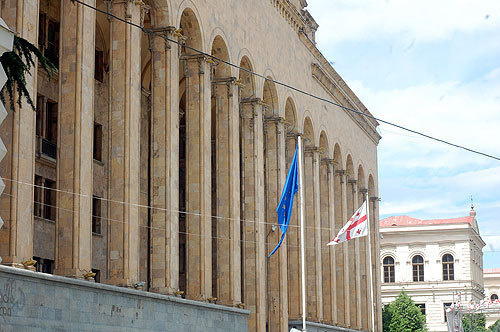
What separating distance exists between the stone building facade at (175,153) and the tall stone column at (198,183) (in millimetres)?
49

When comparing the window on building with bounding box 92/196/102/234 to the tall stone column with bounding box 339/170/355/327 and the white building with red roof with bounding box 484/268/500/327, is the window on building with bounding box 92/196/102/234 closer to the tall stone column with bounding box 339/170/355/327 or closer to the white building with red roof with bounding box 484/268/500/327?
the tall stone column with bounding box 339/170/355/327

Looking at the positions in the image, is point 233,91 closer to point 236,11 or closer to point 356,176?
point 236,11

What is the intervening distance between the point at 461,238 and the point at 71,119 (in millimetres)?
75959

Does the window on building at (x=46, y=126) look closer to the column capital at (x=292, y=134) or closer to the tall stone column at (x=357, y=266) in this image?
the column capital at (x=292, y=134)

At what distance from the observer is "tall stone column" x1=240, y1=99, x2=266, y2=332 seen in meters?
35.8

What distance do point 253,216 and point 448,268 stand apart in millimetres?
61361

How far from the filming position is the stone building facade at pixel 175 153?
919 inches

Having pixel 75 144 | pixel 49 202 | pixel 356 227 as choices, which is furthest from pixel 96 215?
pixel 356 227

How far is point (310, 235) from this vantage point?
4553 centimetres

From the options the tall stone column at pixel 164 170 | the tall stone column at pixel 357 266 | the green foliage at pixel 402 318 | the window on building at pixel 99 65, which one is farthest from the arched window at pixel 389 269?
the tall stone column at pixel 164 170

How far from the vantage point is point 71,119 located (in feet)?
77.6

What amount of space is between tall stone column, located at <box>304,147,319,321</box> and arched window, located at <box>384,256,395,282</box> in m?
51.4

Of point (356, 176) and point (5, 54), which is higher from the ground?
point (356, 176)

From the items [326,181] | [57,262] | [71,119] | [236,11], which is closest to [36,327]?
[57,262]
